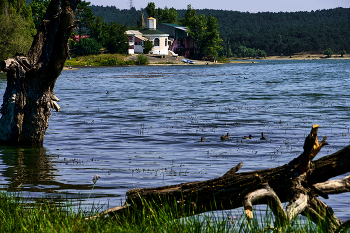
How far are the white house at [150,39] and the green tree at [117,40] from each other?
2.19 meters

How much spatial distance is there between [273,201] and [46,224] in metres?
2.43

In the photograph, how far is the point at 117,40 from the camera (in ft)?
349

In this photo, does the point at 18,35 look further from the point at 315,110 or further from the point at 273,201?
the point at 273,201

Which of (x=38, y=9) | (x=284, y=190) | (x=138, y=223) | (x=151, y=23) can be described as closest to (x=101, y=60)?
(x=151, y=23)

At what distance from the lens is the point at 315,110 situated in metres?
23.3

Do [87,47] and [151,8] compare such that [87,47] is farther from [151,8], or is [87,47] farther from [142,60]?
[151,8]

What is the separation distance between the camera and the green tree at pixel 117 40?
104750 mm

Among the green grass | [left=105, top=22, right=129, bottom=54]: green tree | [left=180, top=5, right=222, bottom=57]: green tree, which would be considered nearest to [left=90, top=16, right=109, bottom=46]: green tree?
[left=105, top=22, right=129, bottom=54]: green tree

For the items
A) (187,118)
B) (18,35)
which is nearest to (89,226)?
(187,118)

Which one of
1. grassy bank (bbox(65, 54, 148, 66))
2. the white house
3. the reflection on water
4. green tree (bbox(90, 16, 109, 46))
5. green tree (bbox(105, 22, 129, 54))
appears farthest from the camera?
the white house

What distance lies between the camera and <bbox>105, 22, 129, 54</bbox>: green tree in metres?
105

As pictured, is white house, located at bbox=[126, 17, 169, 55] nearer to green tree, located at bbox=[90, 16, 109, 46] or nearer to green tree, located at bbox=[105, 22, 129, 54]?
green tree, located at bbox=[105, 22, 129, 54]

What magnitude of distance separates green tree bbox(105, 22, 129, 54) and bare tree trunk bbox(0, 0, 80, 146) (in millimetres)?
93370

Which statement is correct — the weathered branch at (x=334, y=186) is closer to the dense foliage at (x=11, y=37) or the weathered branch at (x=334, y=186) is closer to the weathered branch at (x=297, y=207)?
the weathered branch at (x=297, y=207)
